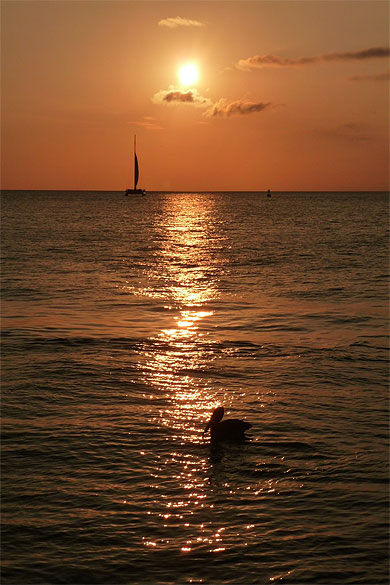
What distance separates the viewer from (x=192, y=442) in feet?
41.5

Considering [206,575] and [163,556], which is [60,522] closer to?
[163,556]

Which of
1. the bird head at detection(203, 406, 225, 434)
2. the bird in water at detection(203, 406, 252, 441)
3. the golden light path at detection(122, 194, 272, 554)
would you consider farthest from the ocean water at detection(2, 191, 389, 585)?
the bird head at detection(203, 406, 225, 434)

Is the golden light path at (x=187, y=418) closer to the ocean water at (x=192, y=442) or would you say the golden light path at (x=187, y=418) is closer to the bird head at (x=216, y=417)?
the ocean water at (x=192, y=442)

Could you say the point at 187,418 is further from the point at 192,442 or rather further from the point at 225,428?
the point at 225,428

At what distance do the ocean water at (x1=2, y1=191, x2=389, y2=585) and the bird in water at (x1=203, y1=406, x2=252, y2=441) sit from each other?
226 millimetres

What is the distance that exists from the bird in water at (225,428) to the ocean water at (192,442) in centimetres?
23

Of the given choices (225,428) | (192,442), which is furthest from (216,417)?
(192,442)

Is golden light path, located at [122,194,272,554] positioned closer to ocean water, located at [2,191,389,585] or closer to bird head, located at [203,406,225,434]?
ocean water, located at [2,191,389,585]

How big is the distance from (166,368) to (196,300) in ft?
40.4

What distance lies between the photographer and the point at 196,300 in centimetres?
2997

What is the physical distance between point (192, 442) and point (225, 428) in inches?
27.0

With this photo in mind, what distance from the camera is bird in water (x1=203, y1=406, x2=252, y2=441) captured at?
1246 centimetres

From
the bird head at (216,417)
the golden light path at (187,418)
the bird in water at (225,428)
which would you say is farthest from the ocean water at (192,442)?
the bird head at (216,417)

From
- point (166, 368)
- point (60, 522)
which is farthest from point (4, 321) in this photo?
point (60, 522)
